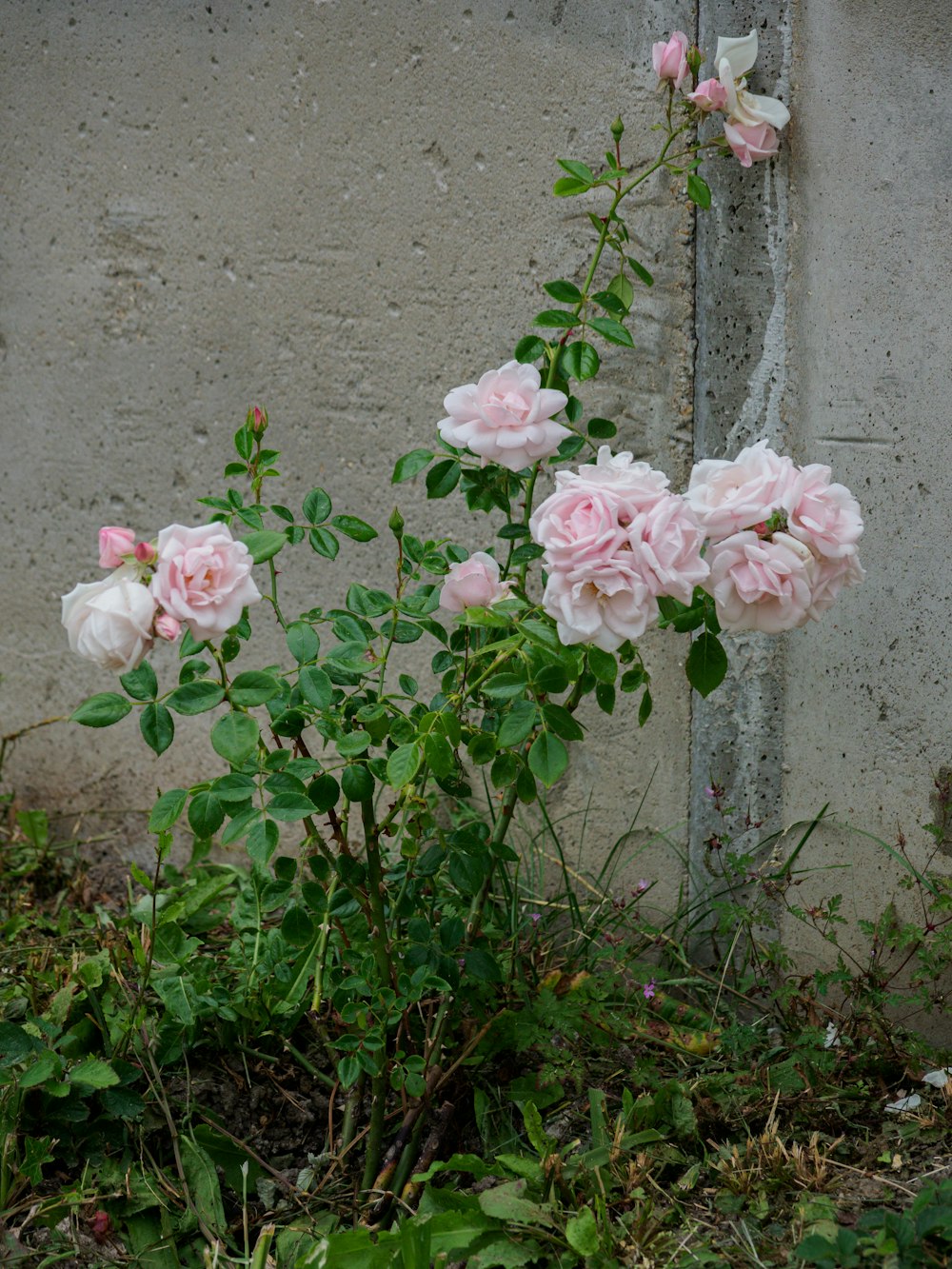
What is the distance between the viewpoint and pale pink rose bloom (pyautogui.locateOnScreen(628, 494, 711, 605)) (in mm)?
1213

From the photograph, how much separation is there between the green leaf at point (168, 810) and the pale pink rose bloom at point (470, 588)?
0.41 meters

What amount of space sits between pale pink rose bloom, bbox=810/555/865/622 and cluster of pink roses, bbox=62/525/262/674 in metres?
0.66

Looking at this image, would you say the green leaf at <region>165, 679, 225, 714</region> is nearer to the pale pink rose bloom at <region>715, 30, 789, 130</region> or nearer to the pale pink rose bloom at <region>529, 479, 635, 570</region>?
the pale pink rose bloom at <region>529, 479, 635, 570</region>

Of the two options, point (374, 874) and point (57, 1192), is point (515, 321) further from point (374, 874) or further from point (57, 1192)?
point (57, 1192)

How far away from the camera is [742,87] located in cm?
177

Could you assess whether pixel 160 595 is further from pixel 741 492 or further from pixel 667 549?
pixel 741 492

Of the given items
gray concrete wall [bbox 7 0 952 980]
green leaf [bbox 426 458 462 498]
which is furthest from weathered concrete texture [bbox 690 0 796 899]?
green leaf [bbox 426 458 462 498]

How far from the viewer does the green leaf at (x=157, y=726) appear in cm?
129

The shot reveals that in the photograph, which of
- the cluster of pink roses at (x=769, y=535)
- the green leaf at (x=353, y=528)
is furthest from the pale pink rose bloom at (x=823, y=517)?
the green leaf at (x=353, y=528)

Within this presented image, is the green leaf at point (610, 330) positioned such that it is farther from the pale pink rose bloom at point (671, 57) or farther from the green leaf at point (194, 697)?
the green leaf at point (194, 697)

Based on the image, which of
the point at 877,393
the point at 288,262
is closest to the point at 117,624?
the point at 288,262

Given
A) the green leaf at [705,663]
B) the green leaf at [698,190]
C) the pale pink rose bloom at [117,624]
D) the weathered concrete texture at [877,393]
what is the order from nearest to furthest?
the pale pink rose bloom at [117,624] → the green leaf at [705,663] → the green leaf at [698,190] → the weathered concrete texture at [877,393]

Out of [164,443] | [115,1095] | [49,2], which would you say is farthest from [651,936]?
[49,2]

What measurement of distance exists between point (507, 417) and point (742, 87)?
78 cm
